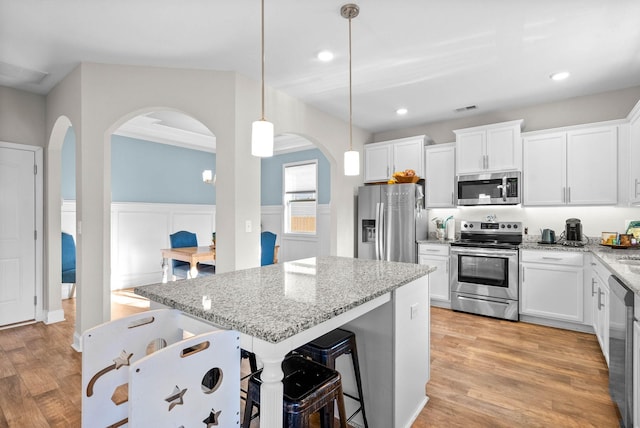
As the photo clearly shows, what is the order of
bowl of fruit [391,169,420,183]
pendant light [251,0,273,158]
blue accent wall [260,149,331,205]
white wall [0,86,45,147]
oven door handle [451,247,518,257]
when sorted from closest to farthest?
pendant light [251,0,273,158] < white wall [0,86,45,147] < oven door handle [451,247,518,257] < bowl of fruit [391,169,420,183] < blue accent wall [260,149,331,205]

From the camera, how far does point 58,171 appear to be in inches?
147

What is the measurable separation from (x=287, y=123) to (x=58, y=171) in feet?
8.73

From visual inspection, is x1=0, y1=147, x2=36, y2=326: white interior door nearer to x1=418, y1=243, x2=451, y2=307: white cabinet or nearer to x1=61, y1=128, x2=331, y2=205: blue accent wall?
x1=61, y1=128, x2=331, y2=205: blue accent wall

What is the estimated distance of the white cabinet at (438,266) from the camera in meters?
4.14

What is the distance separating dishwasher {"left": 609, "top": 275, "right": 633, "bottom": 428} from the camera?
5.49 feet

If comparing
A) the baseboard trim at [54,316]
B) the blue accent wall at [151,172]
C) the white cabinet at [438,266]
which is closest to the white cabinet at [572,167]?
the white cabinet at [438,266]

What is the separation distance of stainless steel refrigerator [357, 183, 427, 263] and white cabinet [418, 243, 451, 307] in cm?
12

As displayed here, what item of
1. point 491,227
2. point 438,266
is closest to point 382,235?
point 438,266

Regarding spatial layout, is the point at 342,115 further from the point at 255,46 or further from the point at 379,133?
the point at 255,46

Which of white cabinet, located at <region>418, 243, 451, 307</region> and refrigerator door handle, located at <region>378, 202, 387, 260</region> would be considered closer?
white cabinet, located at <region>418, 243, 451, 307</region>

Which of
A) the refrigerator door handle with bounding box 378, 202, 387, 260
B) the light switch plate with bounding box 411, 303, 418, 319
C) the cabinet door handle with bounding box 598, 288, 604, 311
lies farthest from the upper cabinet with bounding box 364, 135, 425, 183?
the light switch plate with bounding box 411, 303, 418, 319

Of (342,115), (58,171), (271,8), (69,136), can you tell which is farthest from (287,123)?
(69,136)

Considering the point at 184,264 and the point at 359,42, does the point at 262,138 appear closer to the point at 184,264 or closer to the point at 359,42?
the point at 359,42

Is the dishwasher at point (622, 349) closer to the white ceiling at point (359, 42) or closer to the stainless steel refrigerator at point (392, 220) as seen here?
the white ceiling at point (359, 42)
